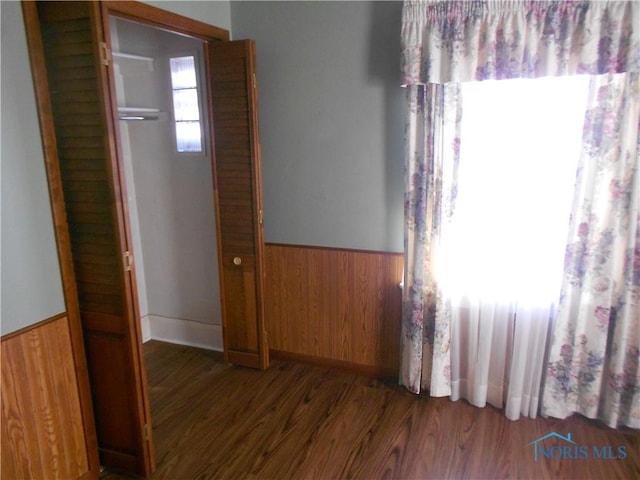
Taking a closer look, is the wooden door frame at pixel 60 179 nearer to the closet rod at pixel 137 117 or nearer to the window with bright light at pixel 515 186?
the closet rod at pixel 137 117

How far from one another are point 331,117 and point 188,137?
3.43 feet

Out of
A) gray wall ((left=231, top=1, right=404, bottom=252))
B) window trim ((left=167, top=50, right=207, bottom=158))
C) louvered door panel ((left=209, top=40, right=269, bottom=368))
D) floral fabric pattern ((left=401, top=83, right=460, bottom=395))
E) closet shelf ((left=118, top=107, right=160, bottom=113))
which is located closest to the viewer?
floral fabric pattern ((left=401, top=83, right=460, bottom=395))

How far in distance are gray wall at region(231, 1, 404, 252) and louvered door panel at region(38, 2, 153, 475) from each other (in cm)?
119

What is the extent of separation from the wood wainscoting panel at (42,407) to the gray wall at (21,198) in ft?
0.28

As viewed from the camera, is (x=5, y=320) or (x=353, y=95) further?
(x=353, y=95)

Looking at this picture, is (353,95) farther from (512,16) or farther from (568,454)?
(568,454)

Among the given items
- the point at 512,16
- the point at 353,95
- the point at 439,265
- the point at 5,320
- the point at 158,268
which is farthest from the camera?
the point at 158,268

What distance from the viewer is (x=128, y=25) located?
2.90 meters

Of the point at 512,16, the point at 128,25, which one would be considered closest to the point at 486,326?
the point at 512,16

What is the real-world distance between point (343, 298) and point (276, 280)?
482 mm

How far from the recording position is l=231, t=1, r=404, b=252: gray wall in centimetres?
252

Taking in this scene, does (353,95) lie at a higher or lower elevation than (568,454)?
higher

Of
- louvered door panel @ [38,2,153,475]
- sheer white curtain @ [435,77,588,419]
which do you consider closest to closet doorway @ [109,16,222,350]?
louvered door panel @ [38,2,153,475]

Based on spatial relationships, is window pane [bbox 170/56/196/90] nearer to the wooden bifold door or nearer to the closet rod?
the closet rod
